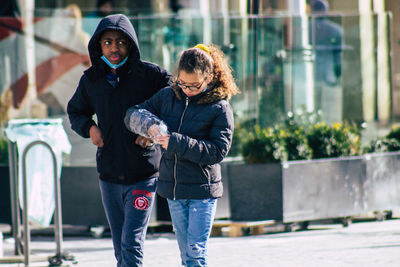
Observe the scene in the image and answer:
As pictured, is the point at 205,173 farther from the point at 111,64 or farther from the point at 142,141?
the point at 111,64

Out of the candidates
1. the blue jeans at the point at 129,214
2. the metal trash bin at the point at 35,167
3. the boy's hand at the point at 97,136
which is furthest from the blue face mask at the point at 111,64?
the metal trash bin at the point at 35,167

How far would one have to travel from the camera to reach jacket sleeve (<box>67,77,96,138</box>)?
4.76m

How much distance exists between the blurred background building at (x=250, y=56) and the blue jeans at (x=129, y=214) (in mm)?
3365

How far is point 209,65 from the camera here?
4.25 metres

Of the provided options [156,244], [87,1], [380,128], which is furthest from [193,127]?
[87,1]

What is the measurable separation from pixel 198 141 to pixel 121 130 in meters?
0.65

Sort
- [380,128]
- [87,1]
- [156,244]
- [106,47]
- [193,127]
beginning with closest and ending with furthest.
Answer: [193,127], [106,47], [156,244], [380,128], [87,1]

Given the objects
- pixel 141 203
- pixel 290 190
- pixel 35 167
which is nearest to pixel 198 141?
pixel 141 203

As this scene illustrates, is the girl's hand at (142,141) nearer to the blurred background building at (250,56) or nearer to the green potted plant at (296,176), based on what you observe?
the green potted plant at (296,176)

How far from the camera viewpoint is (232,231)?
7.55m

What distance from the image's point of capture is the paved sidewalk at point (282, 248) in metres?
6.16

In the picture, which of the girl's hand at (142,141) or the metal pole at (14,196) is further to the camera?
the metal pole at (14,196)

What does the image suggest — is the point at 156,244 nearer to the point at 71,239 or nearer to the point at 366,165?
the point at 71,239

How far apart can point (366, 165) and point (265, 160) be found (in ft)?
3.83
